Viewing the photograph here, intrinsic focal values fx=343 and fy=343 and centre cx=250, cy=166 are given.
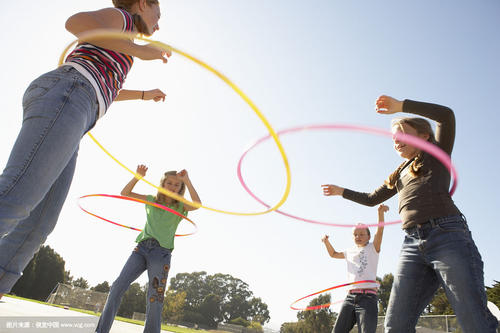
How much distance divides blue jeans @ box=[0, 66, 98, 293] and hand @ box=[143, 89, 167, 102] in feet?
4.11

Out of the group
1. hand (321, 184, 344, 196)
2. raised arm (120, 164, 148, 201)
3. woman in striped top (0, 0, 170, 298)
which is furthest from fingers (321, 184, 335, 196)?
raised arm (120, 164, 148, 201)

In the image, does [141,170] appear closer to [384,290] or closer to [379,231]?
[379,231]

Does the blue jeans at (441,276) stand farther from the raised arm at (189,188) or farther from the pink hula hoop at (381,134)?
the raised arm at (189,188)

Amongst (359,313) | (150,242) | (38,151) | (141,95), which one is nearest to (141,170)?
(150,242)

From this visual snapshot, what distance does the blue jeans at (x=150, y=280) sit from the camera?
3.52 metres

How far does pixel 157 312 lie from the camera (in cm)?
360

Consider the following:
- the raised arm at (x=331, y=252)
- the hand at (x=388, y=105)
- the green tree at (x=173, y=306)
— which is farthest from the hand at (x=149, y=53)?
the green tree at (x=173, y=306)

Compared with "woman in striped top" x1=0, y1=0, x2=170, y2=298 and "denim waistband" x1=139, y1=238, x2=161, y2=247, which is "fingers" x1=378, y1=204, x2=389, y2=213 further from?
"woman in striped top" x1=0, y1=0, x2=170, y2=298

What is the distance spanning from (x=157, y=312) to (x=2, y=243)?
2007mm

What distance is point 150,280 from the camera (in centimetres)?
378

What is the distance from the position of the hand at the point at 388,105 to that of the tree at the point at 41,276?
138 ft

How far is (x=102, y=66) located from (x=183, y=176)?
2.67 m

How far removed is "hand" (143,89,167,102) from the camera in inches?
128

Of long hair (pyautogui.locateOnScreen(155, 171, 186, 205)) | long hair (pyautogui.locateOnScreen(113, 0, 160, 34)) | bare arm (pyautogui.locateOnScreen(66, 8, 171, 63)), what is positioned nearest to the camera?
bare arm (pyautogui.locateOnScreen(66, 8, 171, 63))
